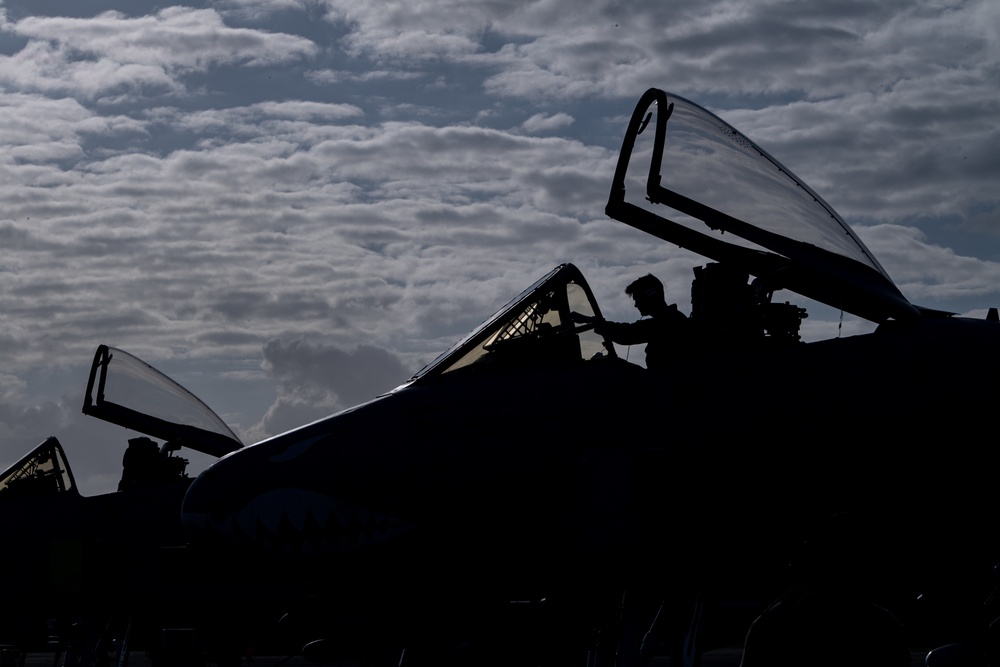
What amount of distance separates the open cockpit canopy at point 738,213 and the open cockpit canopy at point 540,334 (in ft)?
2.14

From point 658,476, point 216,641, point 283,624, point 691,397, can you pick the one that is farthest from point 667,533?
point 216,641

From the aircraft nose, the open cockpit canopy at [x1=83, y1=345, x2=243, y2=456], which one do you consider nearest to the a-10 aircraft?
the aircraft nose

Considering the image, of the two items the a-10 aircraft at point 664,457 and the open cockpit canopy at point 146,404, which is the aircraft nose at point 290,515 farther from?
the open cockpit canopy at point 146,404

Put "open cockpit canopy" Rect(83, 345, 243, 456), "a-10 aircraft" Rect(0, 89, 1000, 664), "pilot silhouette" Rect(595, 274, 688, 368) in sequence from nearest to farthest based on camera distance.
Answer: "a-10 aircraft" Rect(0, 89, 1000, 664)
"pilot silhouette" Rect(595, 274, 688, 368)
"open cockpit canopy" Rect(83, 345, 243, 456)

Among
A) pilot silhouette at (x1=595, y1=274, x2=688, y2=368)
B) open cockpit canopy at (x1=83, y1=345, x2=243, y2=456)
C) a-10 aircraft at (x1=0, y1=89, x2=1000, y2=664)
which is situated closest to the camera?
a-10 aircraft at (x1=0, y1=89, x2=1000, y2=664)

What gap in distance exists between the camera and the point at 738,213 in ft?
28.2

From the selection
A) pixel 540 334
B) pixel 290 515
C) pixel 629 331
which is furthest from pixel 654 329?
pixel 290 515

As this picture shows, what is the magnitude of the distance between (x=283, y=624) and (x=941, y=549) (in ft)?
24.9

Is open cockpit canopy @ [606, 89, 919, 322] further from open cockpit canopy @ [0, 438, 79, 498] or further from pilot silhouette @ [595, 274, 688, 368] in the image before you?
open cockpit canopy @ [0, 438, 79, 498]

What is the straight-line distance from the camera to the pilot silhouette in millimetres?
8398

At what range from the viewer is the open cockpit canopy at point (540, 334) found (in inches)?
336

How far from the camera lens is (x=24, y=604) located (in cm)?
1869

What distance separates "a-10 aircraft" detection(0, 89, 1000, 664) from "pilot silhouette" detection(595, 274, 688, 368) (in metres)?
0.08

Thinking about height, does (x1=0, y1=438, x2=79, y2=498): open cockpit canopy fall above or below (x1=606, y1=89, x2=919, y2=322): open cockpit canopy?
below
